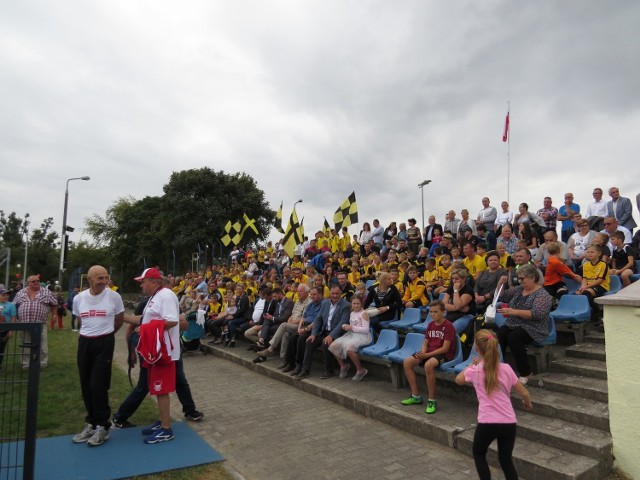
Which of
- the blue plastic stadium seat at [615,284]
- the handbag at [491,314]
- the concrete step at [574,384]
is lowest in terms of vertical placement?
the concrete step at [574,384]

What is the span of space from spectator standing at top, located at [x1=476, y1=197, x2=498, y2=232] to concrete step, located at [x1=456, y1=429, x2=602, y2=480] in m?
8.87

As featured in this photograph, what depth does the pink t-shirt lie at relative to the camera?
11.3 feet

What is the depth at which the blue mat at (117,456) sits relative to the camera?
165 inches

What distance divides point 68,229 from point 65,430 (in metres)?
21.7

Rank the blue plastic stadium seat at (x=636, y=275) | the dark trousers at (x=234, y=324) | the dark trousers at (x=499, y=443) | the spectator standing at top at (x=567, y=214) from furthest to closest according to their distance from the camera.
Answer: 1. the dark trousers at (x=234, y=324)
2. the spectator standing at top at (x=567, y=214)
3. the blue plastic stadium seat at (x=636, y=275)
4. the dark trousers at (x=499, y=443)

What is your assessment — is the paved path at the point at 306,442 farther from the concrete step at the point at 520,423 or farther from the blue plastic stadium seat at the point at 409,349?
the blue plastic stadium seat at the point at 409,349

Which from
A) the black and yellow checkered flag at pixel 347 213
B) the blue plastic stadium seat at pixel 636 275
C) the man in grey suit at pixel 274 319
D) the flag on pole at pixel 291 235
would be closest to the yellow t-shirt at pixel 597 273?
the blue plastic stadium seat at pixel 636 275

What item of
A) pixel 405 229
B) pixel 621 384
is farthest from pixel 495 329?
pixel 405 229

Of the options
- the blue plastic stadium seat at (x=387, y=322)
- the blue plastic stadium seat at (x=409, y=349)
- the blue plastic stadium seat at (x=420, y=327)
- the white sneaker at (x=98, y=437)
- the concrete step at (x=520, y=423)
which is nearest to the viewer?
the concrete step at (x=520, y=423)

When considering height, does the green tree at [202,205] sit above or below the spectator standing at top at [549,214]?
above

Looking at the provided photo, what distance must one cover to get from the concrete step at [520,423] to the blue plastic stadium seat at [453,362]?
0.30 meters

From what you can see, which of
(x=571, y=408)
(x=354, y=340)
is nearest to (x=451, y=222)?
(x=354, y=340)

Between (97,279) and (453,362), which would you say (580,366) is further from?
(97,279)

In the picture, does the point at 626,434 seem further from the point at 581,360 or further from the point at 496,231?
the point at 496,231
